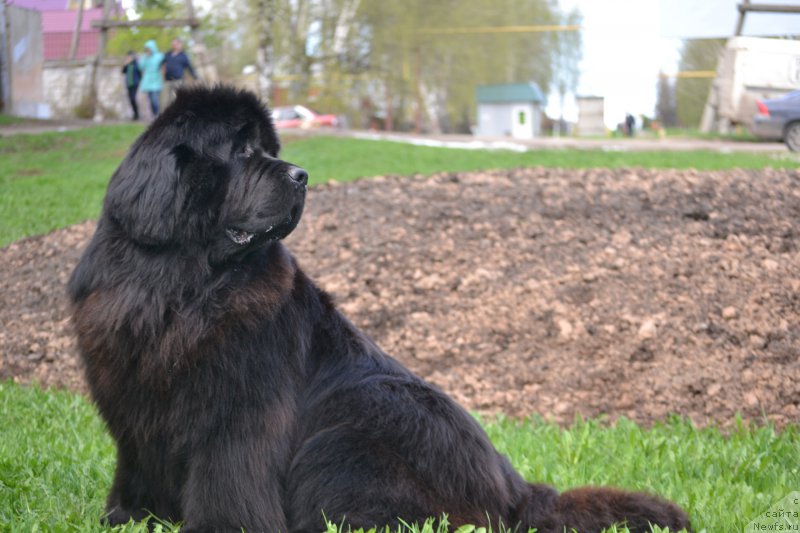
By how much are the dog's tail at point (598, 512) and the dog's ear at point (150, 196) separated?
6.13ft

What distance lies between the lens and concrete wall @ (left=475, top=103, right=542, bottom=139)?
1879 inches

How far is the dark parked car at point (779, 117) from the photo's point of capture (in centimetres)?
1933

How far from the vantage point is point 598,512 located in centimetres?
344

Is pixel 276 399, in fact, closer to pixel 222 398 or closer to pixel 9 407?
pixel 222 398

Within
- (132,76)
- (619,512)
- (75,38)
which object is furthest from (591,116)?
(619,512)

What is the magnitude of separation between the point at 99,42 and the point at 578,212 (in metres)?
18.8

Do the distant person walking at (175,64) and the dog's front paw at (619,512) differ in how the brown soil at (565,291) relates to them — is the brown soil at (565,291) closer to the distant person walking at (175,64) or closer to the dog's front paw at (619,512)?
the dog's front paw at (619,512)

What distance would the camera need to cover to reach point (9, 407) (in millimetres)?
5992

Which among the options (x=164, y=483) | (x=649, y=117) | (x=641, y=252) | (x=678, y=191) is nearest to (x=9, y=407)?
(x=164, y=483)

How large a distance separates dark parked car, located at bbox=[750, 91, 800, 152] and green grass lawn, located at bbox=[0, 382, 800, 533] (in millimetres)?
15262

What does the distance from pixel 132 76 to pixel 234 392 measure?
20919 mm

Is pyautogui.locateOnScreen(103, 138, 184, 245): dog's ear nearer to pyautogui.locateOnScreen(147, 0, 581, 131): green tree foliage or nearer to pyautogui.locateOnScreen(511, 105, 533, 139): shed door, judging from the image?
pyautogui.locateOnScreen(147, 0, 581, 131): green tree foliage

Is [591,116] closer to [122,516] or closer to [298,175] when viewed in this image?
[298,175]

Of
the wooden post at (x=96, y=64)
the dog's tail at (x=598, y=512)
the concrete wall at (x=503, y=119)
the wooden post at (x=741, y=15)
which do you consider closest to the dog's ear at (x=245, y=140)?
the dog's tail at (x=598, y=512)
